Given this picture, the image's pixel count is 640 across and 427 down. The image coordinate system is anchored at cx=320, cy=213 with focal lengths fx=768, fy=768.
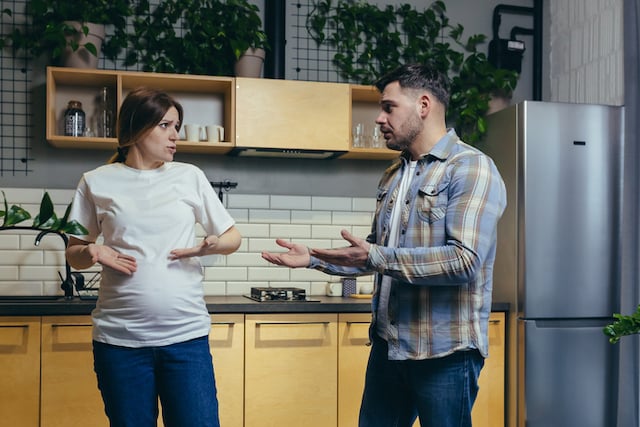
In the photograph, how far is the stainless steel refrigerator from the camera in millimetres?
3723

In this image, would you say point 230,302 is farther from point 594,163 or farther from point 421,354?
point 594,163

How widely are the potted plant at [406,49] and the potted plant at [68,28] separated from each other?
3.44 feet

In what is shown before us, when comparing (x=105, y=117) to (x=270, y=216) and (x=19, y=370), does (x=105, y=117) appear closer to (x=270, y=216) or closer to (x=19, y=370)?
(x=270, y=216)

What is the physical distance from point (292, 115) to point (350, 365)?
4.19 ft

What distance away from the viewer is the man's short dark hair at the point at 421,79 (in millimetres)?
2250

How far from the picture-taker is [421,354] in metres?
2.05

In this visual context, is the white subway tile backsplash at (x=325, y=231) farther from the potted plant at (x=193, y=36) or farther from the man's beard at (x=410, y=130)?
the man's beard at (x=410, y=130)

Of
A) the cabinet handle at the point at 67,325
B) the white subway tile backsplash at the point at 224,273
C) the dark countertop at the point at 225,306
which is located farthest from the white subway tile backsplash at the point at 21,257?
the white subway tile backsplash at the point at 224,273

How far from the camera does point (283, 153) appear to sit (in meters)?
4.01

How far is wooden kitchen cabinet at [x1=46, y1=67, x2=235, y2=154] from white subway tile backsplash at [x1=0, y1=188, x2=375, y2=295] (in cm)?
35

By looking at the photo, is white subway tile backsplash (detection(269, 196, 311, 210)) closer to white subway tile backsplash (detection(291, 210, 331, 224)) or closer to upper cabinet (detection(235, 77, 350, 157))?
white subway tile backsplash (detection(291, 210, 331, 224))

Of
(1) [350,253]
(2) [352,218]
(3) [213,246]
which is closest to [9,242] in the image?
(2) [352,218]

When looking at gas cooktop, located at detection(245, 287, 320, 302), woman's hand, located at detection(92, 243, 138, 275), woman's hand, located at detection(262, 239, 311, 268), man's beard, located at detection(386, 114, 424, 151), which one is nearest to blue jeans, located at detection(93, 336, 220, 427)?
woman's hand, located at detection(92, 243, 138, 275)

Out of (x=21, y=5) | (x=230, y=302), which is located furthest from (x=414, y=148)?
(x=21, y=5)
